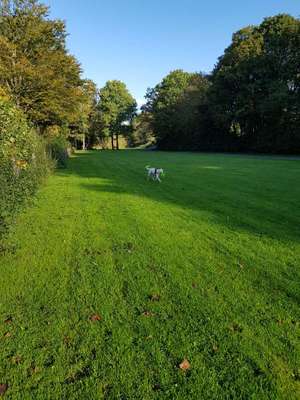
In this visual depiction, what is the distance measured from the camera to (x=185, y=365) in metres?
2.83

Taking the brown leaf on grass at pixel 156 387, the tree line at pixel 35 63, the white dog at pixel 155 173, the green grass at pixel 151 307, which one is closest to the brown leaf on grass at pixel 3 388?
the green grass at pixel 151 307

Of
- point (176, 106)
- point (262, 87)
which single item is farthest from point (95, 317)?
point (176, 106)

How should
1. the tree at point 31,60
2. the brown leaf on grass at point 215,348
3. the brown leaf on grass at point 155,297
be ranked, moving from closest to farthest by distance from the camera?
the brown leaf on grass at point 215,348 < the brown leaf on grass at point 155,297 < the tree at point 31,60

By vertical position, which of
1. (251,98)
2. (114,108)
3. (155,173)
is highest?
(114,108)

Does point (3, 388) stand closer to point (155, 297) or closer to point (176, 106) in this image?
point (155, 297)

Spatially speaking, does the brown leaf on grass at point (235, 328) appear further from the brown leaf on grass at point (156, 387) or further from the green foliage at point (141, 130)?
the green foliage at point (141, 130)

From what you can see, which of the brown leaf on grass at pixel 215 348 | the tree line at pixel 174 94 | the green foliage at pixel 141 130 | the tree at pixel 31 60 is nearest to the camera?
the brown leaf on grass at pixel 215 348

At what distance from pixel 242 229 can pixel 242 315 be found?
3.51 meters

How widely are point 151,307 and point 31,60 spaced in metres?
20.4

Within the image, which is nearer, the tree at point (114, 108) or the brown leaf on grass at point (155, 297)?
the brown leaf on grass at point (155, 297)

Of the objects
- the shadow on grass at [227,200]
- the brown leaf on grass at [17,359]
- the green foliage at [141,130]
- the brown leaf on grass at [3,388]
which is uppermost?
the green foliage at [141,130]

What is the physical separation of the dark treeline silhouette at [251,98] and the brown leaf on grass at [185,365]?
39.9 meters

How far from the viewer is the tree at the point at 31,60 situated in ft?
60.7

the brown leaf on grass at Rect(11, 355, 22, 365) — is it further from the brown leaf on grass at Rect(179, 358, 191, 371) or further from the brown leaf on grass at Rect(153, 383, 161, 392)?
the brown leaf on grass at Rect(179, 358, 191, 371)
